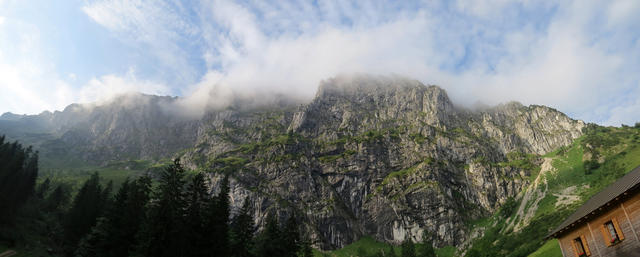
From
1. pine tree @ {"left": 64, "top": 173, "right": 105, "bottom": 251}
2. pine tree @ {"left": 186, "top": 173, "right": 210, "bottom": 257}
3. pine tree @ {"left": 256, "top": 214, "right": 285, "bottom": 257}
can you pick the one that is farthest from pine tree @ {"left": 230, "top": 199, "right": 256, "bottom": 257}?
pine tree @ {"left": 64, "top": 173, "right": 105, "bottom": 251}

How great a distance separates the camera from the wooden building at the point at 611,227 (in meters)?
34.8

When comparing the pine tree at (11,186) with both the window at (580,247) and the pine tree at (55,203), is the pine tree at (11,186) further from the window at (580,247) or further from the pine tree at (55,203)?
the window at (580,247)

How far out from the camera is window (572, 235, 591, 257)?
4191cm

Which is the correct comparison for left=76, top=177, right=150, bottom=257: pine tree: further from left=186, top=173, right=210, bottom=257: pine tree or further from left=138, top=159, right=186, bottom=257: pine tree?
left=138, top=159, right=186, bottom=257: pine tree

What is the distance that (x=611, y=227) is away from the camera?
1508 inches

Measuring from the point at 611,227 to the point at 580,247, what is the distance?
659 centimetres

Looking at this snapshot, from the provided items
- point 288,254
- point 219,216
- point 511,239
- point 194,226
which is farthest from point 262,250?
point 511,239

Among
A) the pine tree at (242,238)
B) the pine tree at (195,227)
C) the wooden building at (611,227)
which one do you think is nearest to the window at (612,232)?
the wooden building at (611,227)

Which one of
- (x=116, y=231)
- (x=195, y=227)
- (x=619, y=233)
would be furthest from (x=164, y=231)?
(x=619, y=233)

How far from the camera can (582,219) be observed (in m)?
41.7

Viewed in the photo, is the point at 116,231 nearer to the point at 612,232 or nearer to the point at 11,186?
the point at 11,186

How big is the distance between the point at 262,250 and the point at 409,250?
99.3 m

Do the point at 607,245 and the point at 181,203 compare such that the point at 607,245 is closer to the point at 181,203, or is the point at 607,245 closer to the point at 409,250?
the point at 181,203

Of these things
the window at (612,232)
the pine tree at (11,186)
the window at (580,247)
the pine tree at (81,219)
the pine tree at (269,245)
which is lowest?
the window at (580,247)
